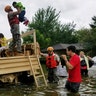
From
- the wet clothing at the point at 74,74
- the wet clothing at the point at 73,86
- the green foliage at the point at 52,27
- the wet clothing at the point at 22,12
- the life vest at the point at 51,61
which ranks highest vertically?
the green foliage at the point at 52,27

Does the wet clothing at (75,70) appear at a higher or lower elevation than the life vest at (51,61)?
lower

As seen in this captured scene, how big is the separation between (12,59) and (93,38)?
4993 cm

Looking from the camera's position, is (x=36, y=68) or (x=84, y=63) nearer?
(x=36, y=68)

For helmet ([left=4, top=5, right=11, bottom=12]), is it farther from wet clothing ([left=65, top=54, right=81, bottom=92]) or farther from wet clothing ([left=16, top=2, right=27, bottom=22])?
wet clothing ([left=65, top=54, right=81, bottom=92])

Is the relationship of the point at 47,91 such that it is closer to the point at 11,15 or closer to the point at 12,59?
the point at 12,59

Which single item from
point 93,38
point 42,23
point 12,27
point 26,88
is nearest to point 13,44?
point 12,27

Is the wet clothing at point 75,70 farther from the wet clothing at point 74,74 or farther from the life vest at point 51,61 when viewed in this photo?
the life vest at point 51,61

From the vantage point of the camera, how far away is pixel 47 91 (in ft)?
41.1

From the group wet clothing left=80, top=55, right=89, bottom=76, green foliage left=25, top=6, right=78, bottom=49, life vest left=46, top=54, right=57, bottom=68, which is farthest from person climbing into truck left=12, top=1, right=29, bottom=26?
green foliage left=25, top=6, right=78, bottom=49

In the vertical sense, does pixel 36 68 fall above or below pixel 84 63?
below

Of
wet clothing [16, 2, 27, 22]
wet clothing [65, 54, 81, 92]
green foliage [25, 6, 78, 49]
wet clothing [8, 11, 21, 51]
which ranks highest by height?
green foliage [25, 6, 78, 49]

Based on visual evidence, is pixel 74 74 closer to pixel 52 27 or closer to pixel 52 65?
pixel 52 65

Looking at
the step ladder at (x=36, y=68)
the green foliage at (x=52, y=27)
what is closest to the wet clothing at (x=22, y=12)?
the step ladder at (x=36, y=68)

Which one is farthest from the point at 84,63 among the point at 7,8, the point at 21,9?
the point at 7,8
